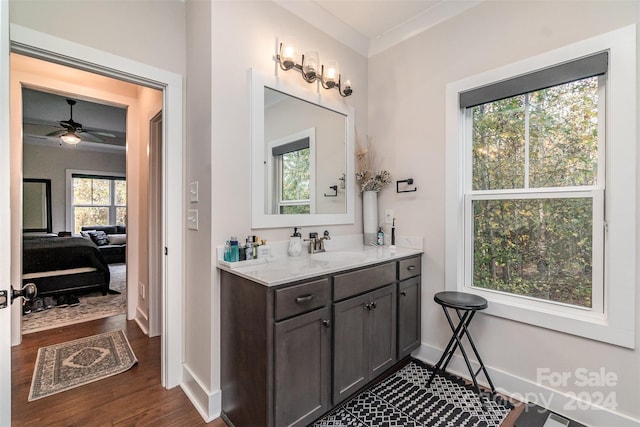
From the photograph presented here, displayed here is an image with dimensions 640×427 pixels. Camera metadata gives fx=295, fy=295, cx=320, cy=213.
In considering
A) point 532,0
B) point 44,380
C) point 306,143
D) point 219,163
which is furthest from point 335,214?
point 44,380

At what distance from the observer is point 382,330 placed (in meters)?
2.02

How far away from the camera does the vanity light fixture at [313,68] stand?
2113 mm

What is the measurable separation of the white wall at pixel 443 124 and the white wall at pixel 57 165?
7527mm

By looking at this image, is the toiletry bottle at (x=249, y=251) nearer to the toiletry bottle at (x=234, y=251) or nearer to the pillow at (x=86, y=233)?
the toiletry bottle at (x=234, y=251)

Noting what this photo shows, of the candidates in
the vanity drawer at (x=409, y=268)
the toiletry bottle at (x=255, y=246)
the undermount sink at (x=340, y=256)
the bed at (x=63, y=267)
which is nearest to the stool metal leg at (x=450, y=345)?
the vanity drawer at (x=409, y=268)

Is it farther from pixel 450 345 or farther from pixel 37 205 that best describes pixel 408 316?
pixel 37 205

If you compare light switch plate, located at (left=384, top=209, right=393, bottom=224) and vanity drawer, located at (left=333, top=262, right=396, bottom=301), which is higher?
light switch plate, located at (left=384, top=209, right=393, bottom=224)

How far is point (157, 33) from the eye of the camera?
2.04 metres

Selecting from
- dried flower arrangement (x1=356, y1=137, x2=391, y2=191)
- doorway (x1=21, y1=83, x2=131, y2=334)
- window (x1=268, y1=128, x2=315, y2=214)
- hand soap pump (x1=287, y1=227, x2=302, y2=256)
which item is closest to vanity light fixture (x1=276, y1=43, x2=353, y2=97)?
window (x1=268, y1=128, x2=315, y2=214)

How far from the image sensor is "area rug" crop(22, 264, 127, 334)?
10.4 ft

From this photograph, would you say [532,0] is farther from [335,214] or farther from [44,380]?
[44,380]

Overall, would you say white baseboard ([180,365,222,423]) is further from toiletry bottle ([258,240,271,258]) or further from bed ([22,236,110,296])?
bed ([22,236,110,296])

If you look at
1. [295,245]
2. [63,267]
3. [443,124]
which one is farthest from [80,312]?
[443,124]

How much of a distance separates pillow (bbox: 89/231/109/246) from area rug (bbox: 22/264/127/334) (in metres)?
2.67
